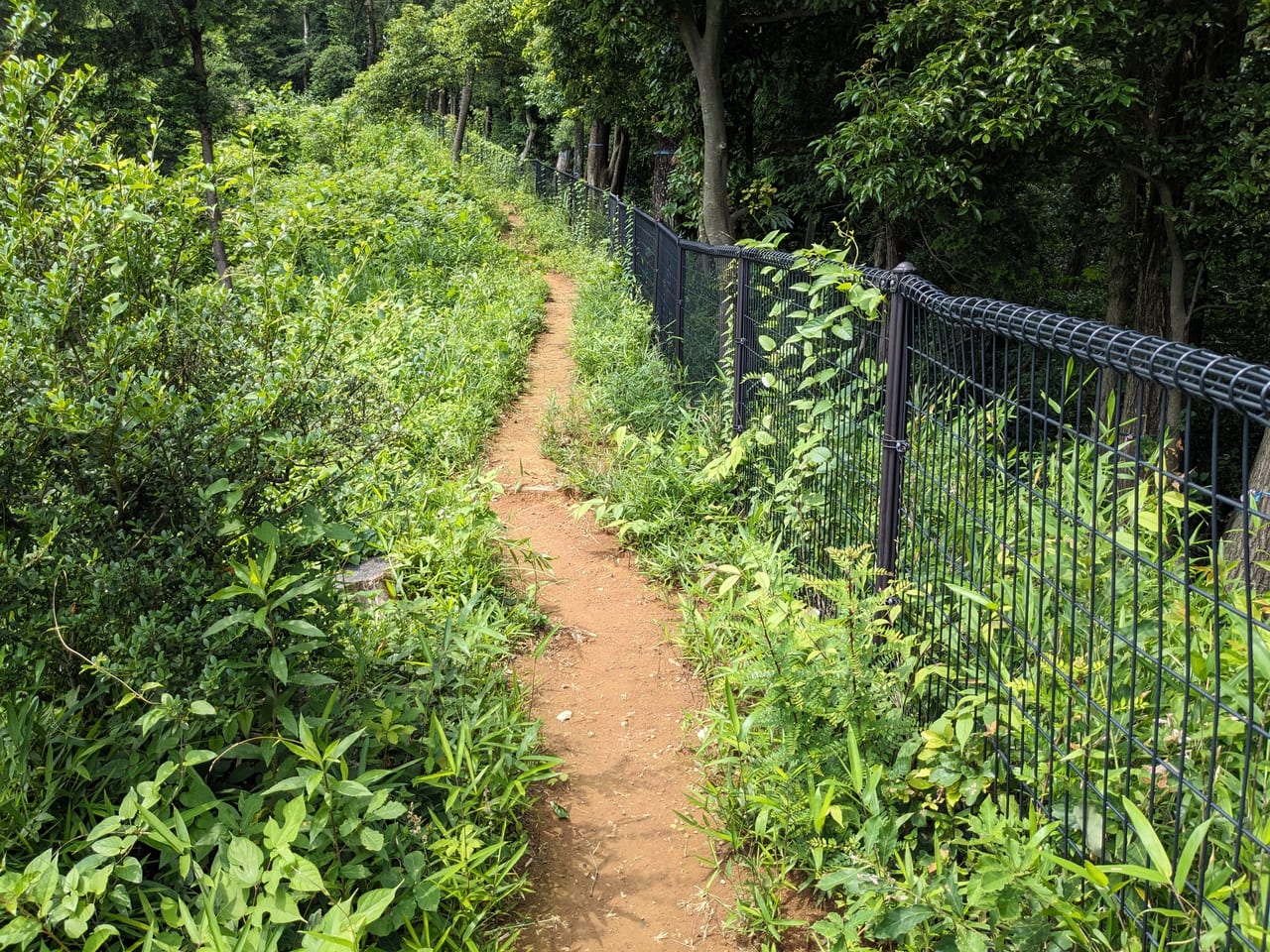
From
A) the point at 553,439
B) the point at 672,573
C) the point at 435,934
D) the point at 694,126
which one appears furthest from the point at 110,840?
the point at 694,126

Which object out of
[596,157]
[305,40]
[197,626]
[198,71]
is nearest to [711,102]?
[198,71]

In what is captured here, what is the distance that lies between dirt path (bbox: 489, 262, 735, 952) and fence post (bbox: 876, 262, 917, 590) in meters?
1.07

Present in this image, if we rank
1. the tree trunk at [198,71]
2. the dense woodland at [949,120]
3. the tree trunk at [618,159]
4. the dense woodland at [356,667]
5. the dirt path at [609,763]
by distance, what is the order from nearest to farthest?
the dense woodland at [356,667] → the dirt path at [609,763] → the dense woodland at [949,120] → the tree trunk at [198,71] → the tree trunk at [618,159]

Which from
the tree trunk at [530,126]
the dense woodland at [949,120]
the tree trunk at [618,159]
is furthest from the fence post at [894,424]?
the tree trunk at [530,126]

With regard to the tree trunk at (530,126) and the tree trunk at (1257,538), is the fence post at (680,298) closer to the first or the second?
the tree trunk at (1257,538)

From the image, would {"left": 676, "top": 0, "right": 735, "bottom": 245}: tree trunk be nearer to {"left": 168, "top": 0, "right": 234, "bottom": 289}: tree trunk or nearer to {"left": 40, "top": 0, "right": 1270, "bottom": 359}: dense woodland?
{"left": 40, "top": 0, "right": 1270, "bottom": 359}: dense woodland

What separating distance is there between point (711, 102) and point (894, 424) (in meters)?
8.29

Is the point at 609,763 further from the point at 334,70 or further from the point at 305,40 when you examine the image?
the point at 305,40

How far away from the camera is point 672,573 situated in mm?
4973

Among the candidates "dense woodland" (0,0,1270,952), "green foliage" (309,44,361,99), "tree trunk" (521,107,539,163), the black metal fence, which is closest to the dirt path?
"dense woodland" (0,0,1270,952)

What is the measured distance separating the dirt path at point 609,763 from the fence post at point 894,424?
42.2 inches

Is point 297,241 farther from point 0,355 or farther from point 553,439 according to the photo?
point 553,439

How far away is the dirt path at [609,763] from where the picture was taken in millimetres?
2760

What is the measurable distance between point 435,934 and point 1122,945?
163cm
